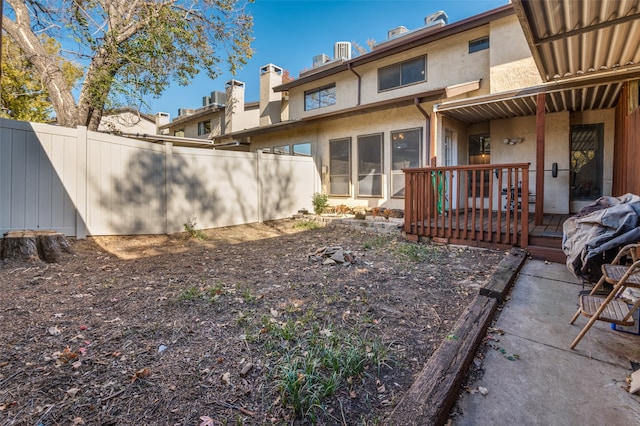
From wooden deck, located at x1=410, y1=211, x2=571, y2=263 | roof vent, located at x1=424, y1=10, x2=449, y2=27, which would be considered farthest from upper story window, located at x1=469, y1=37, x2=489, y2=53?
wooden deck, located at x1=410, y1=211, x2=571, y2=263

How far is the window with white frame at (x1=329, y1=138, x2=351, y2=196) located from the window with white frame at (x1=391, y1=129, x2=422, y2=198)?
62.6 inches

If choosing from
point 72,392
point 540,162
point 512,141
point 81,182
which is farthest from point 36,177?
point 512,141

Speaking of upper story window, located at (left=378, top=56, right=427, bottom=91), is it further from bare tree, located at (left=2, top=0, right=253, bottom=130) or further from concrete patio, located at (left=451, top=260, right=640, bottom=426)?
concrete patio, located at (left=451, top=260, right=640, bottom=426)

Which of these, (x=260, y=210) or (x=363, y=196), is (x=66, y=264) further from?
(x=363, y=196)

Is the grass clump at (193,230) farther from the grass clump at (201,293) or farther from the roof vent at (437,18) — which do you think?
the roof vent at (437,18)

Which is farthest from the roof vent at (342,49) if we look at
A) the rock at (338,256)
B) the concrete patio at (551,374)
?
the concrete patio at (551,374)

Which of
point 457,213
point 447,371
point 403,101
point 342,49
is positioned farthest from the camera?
point 342,49

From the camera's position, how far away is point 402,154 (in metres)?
8.62

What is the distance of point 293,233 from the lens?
7.70 meters

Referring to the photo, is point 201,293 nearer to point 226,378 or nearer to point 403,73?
point 226,378

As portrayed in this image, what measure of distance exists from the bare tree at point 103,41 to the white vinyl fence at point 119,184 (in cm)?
313

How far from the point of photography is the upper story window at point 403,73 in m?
9.19

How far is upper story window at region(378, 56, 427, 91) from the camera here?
9.19 metres

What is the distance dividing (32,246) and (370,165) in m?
7.75
